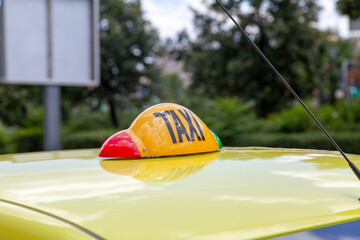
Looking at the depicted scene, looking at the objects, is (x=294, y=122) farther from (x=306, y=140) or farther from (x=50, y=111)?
(x=50, y=111)

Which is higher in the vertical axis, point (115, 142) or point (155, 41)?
point (155, 41)

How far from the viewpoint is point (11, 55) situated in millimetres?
10508

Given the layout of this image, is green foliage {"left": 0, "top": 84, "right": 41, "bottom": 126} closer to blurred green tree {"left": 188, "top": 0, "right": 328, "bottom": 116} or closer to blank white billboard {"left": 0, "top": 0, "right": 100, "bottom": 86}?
blurred green tree {"left": 188, "top": 0, "right": 328, "bottom": 116}

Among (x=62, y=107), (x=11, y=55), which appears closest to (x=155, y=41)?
(x=62, y=107)

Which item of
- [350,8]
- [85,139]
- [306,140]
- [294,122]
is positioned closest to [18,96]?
[85,139]

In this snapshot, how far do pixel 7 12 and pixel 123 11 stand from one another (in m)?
11.2

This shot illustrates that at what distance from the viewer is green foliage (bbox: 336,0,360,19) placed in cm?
1221

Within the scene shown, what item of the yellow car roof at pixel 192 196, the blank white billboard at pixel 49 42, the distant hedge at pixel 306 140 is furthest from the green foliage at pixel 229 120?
the yellow car roof at pixel 192 196

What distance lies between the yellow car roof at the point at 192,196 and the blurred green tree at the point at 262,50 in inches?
774

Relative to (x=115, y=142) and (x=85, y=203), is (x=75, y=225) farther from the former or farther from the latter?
(x=115, y=142)

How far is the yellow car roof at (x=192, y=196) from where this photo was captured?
38.5 inches

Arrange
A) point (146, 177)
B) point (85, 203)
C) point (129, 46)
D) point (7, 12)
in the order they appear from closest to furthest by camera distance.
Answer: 1. point (85, 203)
2. point (146, 177)
3. point (7, 12)
4. point (129, 46)

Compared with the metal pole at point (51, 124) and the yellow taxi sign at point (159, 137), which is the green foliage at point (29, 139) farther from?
the yellow taxi sign at point (159, 137)

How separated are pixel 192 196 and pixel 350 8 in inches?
488
